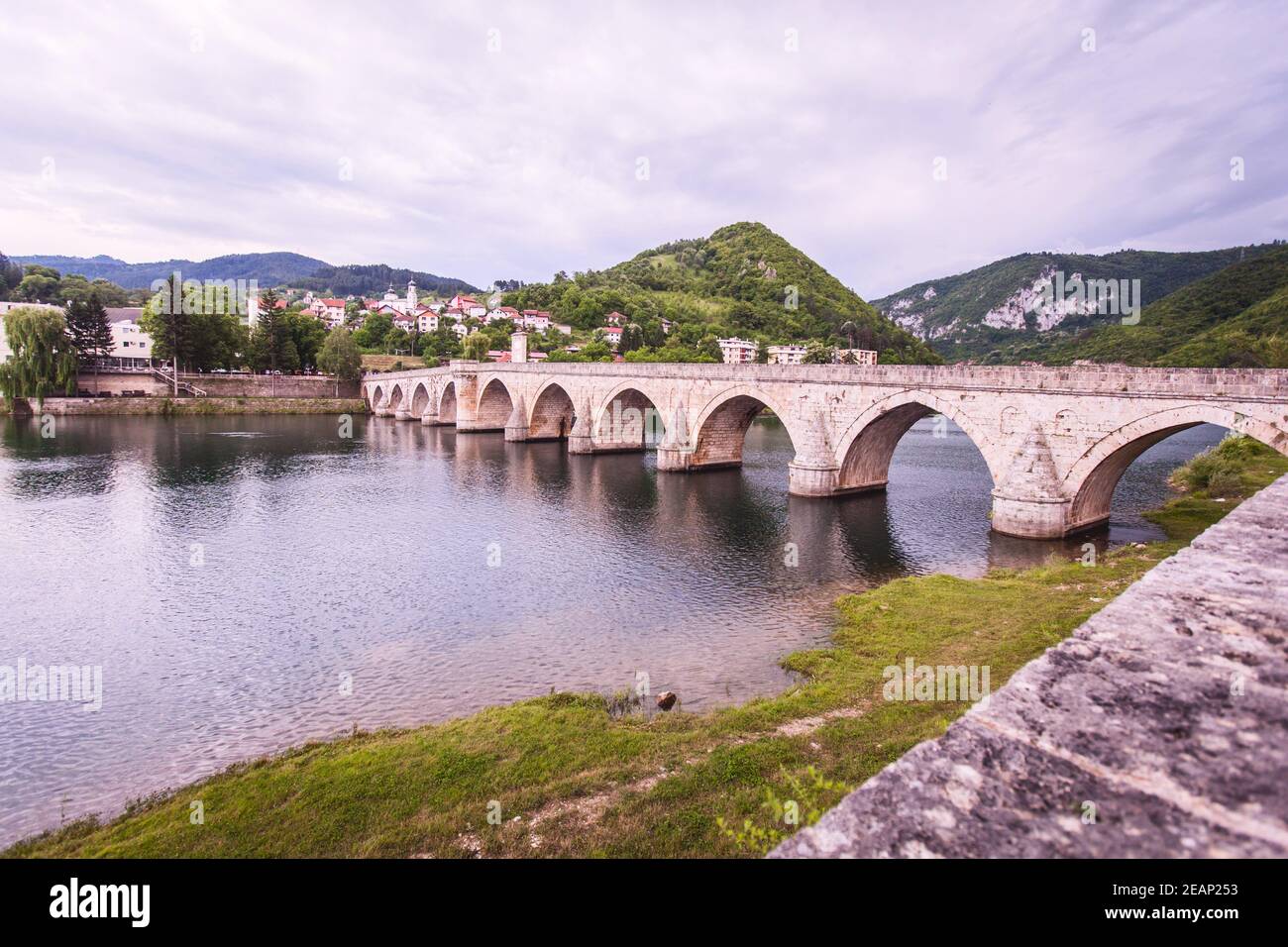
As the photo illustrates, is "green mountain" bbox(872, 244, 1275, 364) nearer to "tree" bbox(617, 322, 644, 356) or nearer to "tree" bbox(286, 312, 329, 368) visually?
"tree" bbox(617, 322, 644, 356)

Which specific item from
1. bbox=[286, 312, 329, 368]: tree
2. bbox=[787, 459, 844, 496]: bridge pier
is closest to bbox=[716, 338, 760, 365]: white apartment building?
bbox=[286, 312, 329, 368]: tree

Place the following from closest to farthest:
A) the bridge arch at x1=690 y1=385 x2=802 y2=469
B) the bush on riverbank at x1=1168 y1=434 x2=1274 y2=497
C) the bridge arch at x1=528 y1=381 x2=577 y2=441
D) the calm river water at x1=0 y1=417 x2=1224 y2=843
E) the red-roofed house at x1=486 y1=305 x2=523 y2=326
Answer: the calm river water at x1=0 y1=417 x2=1224 y2=843 < the bush on riverbank at x1=1168 y1=434 x2=1274 y2=497 < the bridge arch at x1=690 y1=385 x2=802 y2=469 < the bridge arch at x1=528 y1=381 x2=577 y2=441 < the red-roofed house at x1=486 y1=305 x2=523 y2=326

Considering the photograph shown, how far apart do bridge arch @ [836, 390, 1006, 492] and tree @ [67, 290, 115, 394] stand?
80.1m

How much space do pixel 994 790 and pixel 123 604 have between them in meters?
22.2

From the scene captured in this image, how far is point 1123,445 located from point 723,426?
71.5 feet

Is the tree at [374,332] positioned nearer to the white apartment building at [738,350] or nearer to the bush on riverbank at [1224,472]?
the white apartment building at [738,350]

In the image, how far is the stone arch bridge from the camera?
21234mm

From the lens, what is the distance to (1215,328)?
75750 mm

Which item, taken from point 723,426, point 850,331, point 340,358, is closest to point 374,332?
point 340,358

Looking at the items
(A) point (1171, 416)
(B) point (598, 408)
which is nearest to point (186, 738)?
(A) point (1171, 416)

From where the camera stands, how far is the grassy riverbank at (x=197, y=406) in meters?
67.8

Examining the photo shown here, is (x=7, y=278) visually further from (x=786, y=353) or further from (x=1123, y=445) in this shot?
(x=1123, y=445)

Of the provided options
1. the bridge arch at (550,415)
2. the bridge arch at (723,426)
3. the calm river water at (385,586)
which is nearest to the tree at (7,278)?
the calm river water at (385,586)
